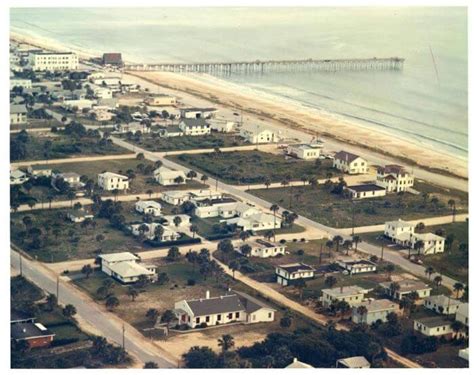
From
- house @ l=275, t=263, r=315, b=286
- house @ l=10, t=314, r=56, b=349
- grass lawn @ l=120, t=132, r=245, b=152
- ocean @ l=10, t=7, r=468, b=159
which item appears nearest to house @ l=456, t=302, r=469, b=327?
house @ l=275, t=263, r=315, b=286

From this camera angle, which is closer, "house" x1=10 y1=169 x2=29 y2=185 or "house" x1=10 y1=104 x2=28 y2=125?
"house" x1=10 y1=169 x2=29 y2=185

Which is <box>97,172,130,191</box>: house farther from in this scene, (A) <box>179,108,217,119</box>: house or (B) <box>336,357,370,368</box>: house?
(B) <box>336,357,370,368</box>: house

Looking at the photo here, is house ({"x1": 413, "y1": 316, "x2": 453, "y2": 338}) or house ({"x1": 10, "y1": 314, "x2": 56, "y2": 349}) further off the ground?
house ({"x1": 413, "y1": 316, "x2": 453, "y2": 338})

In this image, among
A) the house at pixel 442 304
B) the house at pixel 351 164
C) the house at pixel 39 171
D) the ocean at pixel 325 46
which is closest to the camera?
the house at pixel 442 304

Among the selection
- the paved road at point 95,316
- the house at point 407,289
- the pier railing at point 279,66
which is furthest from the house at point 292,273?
the pier railing at point 279,66

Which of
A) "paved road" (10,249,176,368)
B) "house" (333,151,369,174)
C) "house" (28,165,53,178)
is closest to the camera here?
"paved road" (10,249,176,368)

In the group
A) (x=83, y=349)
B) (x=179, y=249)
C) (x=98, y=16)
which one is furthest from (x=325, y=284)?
(x=98, y=16)

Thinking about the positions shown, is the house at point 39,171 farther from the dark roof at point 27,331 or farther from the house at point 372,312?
the house at point 372,312
